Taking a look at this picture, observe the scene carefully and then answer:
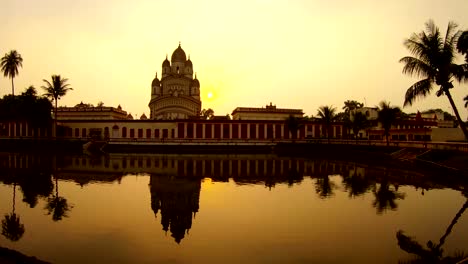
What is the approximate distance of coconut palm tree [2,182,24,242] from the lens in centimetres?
1292

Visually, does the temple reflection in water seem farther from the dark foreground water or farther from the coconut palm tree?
the coconut palm tree

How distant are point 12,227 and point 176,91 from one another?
257 feet

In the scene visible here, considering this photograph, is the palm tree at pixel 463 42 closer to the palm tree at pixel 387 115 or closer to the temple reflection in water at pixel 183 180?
the temple reflection in water at pixel 183 180

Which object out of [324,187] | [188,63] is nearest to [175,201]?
[324,187]

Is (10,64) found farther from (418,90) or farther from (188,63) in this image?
(418,90)

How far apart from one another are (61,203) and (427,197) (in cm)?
1732

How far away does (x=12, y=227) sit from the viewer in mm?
14086

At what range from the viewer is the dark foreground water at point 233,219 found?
11461mm

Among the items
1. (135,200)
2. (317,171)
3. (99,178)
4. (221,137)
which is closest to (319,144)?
(221,137)

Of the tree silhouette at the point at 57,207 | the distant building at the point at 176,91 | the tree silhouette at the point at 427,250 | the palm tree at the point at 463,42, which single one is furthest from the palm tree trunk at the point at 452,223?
the distant building at the point at 176,91

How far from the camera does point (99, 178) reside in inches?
1128

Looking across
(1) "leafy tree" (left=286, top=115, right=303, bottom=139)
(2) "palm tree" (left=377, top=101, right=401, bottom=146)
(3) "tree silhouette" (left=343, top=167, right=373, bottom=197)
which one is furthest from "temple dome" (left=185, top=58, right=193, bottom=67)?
(3) "tree silhouette" (left=343, top=167, right=373, bottom=197)

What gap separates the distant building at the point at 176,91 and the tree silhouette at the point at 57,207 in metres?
62.7

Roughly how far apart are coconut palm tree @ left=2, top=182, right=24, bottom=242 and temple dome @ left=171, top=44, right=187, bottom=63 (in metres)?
81.6
